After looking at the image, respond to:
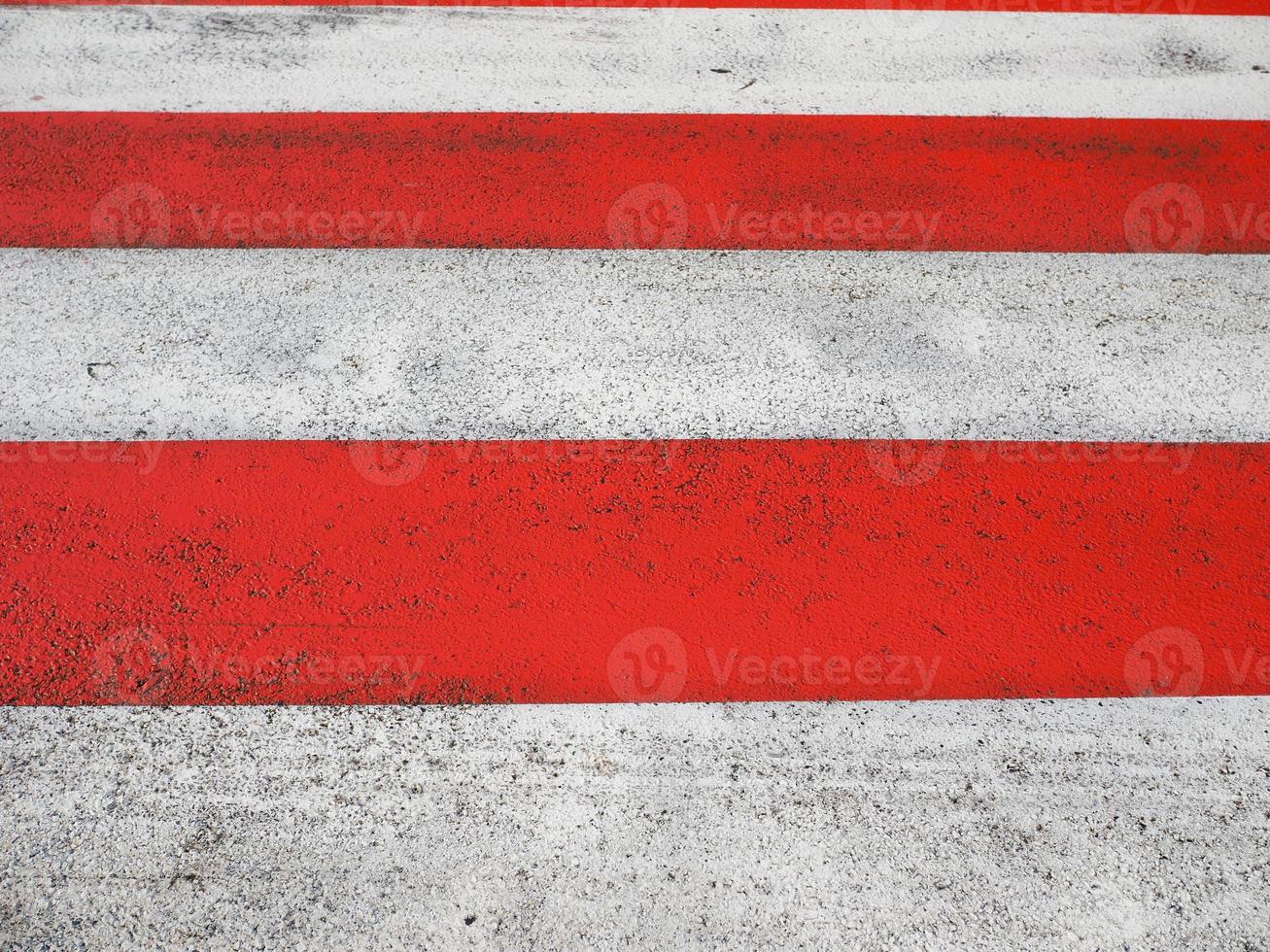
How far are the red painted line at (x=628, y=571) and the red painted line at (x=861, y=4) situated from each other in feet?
8.83

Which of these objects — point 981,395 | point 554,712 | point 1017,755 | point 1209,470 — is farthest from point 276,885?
point 1209,470

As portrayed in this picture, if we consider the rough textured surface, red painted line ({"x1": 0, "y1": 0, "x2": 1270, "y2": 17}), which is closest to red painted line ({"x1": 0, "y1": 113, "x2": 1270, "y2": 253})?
red painted line ({"x1": 0, "y1": 0, "x2": 1270, "y2": 17})

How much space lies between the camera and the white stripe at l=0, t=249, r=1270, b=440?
3.12 m

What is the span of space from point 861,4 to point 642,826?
4.07 meters

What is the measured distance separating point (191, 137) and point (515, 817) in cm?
317

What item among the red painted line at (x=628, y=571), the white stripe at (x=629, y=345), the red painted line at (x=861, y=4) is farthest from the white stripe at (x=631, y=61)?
the red painted line at (x=628, y=571)

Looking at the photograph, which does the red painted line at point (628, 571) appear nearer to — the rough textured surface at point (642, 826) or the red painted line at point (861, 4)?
the rough textured surface at point (642, 826)

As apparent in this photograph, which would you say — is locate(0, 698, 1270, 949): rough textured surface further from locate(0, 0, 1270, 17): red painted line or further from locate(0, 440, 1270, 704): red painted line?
locate(0, 0, 1270, 17): red painted line

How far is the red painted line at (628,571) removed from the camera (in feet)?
8.56

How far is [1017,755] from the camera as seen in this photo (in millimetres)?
2502

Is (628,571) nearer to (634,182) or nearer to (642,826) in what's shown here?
(642,826)

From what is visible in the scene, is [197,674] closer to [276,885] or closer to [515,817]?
[276,885]

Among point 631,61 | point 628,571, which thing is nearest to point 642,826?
point 628,571

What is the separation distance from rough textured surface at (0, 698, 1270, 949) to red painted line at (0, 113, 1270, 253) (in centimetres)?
193
